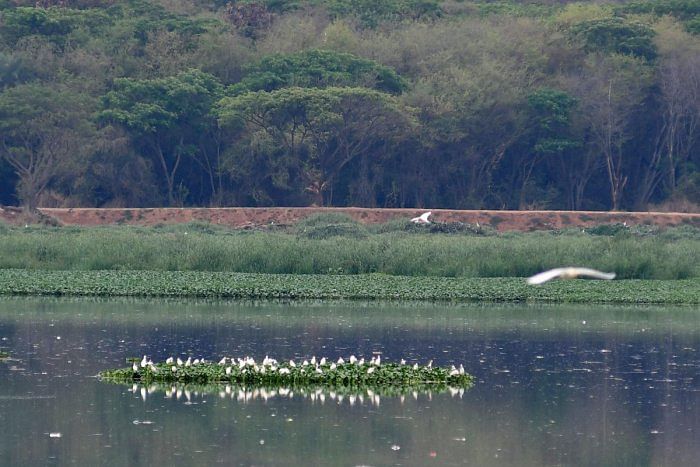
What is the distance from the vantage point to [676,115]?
70.6 m

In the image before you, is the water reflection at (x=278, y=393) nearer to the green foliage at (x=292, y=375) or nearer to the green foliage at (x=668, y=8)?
the green foliage at (x=292, y=375)

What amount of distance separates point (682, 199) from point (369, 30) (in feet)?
65.5

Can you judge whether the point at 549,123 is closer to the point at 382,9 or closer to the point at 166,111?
the point at 382,9

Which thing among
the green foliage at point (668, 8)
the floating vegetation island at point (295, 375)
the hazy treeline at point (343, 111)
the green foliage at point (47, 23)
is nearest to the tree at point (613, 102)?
the hazy treeline at point (343, 111)

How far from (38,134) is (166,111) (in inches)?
237

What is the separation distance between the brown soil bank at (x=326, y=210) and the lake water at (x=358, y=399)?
2709 centimetres

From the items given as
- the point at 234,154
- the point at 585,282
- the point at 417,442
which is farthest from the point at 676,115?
the point at 417,442

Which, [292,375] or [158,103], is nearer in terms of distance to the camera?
[292,375]

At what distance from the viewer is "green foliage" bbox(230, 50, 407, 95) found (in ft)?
226

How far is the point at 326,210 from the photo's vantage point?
63344mm

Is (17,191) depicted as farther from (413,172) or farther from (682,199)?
(682,199)

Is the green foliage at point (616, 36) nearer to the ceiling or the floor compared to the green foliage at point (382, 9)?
nearer to the floor

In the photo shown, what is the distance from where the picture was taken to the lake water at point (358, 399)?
19.0 meters

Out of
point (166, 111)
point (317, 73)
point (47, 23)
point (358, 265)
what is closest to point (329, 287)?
point (358, 265)
